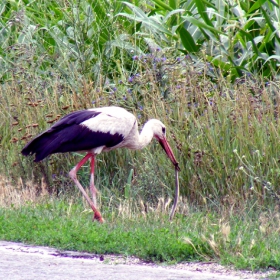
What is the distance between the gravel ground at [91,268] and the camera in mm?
5055

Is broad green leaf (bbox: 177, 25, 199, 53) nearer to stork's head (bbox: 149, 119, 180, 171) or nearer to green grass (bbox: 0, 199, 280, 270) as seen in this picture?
stork's head (bbox: 149, 119, 180, 171)

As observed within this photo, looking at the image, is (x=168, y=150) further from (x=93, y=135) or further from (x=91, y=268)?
(x=91, y=268)

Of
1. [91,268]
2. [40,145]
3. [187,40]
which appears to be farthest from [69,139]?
[187,40]

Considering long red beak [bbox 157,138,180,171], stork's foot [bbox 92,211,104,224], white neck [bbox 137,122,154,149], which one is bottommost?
stork's foot [bbox 92,211,104,224]

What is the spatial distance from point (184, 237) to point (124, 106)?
3.98 meters

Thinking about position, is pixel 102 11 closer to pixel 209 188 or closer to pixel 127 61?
pixel 127 61

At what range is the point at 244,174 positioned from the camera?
7.79m

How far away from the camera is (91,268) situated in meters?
5.34

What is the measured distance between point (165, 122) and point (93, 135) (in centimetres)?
103

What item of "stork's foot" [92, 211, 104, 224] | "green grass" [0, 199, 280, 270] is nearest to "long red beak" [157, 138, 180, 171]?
"green grass" [0, 199, 280, 270]

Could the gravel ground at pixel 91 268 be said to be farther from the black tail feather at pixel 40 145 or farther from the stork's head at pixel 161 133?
the stork's head at pixel 161 133

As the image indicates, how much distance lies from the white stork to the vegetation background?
245 mm

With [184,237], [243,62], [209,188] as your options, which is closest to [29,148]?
[209,188]

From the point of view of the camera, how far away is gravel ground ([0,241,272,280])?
5055 millimetres
